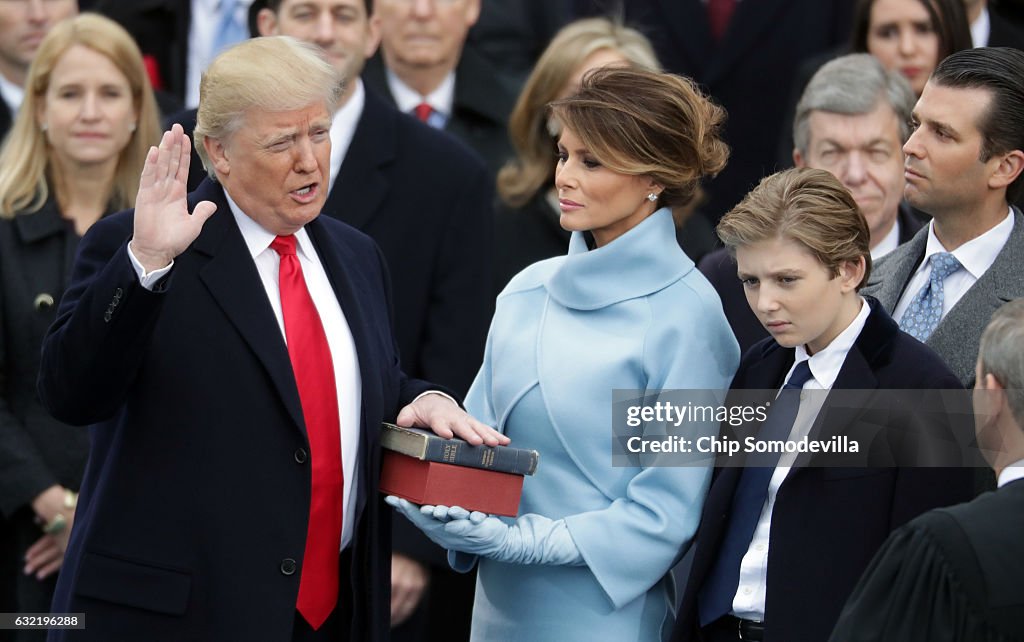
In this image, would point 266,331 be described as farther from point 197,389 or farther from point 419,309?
point 419,309

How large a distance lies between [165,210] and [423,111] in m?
3.05

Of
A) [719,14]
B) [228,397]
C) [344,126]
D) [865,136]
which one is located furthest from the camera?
[719,14]

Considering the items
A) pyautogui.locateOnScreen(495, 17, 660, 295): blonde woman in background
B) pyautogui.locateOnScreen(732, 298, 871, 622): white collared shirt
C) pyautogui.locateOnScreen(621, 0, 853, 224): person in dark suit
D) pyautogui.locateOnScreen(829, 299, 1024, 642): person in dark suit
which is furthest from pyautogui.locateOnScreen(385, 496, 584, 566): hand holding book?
pyautogui.locateOnScreen(621, 0, 853, 224): person in dark suit

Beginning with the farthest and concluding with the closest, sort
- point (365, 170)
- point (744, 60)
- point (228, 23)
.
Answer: point (228, 23) → point (744, 60) → point (365, 170)

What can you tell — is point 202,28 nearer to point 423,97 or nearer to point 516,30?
point 423,97

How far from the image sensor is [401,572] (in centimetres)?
512

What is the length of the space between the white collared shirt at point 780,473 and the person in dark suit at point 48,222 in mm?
2543

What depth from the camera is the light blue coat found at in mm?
4141

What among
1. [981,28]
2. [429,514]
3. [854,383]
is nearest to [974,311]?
[854,383]

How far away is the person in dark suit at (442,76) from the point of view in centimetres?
662

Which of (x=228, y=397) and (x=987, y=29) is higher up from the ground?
(x=987, y=29)

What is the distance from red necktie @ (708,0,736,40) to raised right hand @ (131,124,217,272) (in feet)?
13.1

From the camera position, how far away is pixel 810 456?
388cm

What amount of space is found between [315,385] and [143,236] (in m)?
0.62
